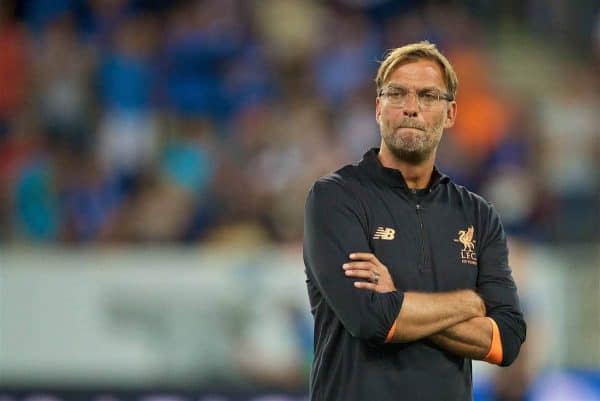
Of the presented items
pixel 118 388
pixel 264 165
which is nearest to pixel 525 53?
pixel 264 165

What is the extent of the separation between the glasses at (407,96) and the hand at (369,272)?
53 cm

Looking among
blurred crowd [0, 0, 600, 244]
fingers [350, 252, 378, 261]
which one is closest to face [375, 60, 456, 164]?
fingers [350, 252, 378, 261]

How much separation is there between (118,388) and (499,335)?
5.20 m

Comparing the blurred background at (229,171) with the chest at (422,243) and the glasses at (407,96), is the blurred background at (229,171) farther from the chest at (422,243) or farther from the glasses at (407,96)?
the glasses at (407,96)

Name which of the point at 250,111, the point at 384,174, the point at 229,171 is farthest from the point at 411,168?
the point at 250,111

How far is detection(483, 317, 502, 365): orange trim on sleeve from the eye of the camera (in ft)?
13.3

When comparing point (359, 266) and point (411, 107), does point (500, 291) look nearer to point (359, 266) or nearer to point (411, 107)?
point (359, 266)

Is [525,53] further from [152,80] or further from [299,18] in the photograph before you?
[152,80]

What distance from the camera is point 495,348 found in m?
4.06

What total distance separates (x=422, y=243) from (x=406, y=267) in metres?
0.10

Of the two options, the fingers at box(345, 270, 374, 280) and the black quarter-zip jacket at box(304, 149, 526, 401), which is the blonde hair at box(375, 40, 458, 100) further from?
the fingers at box(345, 270, 374, 280)

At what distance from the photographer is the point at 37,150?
1044 centimetres

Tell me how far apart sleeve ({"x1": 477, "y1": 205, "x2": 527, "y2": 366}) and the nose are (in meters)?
0.48

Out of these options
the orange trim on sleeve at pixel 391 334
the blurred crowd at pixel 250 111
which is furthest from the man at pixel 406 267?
the blurred crowd at pixel 250 111
